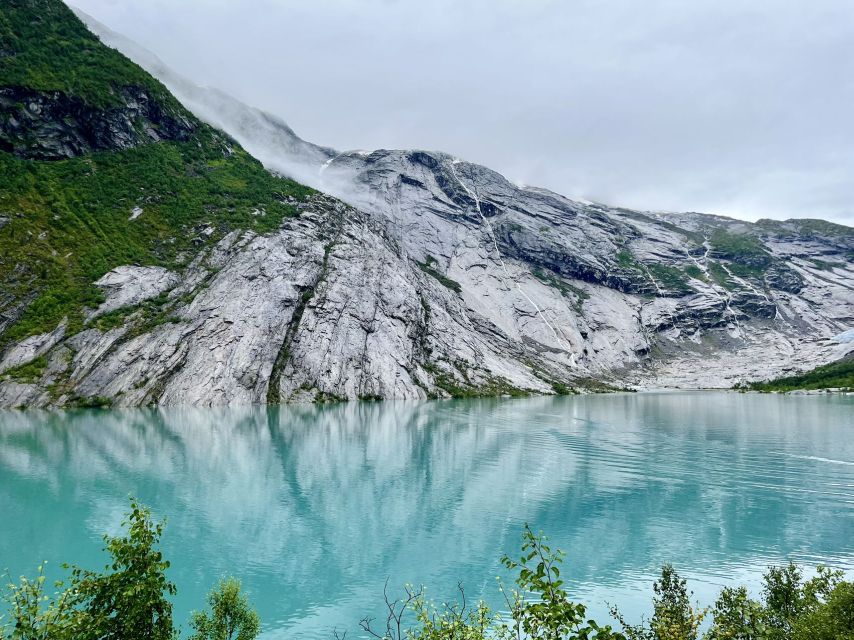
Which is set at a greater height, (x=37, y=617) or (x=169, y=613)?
(x=37, y=617)

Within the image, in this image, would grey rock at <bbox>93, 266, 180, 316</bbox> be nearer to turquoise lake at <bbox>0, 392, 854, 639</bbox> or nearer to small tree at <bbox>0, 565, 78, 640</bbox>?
turquoise lake at <bbox>0, 392, 854, 639</bbox>

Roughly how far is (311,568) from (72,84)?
15587cm

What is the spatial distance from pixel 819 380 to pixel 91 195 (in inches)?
8068

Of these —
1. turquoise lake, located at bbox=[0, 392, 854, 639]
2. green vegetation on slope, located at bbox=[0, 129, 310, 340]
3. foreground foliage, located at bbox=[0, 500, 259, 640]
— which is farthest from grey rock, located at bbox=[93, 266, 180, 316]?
foreground foliage, located at bbox=[0, 500, 259, 640]

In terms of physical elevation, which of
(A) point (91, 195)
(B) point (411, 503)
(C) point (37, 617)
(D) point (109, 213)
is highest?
(A) point (91, 195)

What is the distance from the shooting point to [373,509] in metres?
36.7

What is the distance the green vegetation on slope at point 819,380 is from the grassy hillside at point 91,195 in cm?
15330

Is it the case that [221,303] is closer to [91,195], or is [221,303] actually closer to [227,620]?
[91,195]

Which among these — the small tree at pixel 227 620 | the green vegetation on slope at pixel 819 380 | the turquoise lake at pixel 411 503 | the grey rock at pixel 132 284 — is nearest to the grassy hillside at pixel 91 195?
the grey rock at pixel 132 284

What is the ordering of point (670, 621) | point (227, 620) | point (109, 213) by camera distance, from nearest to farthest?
point (670, 621) < point (227, 620) < point (109, 213)

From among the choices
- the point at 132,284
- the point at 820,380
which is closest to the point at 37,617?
the point at 132,284

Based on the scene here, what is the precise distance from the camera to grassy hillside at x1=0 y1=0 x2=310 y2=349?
97688mm

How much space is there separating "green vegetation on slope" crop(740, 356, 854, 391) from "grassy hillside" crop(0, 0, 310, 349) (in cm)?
15330

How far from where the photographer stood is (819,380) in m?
161
